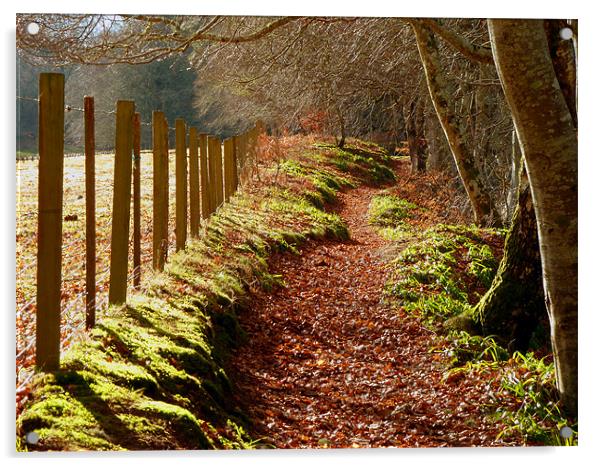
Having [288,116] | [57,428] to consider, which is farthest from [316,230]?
A: [57,428]

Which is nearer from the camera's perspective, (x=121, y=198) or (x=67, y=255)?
(x=121, y=198)

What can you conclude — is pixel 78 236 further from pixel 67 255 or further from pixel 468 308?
pixel 468 308

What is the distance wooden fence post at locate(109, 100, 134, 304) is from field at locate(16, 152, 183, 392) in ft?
0.53

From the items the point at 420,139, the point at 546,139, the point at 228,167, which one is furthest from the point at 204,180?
the point at 420,139

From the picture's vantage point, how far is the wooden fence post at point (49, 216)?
3289 millimetres

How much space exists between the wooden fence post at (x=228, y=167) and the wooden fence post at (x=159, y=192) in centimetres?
364

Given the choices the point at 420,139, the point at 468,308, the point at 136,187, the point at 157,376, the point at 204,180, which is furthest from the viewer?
the point at 420,139

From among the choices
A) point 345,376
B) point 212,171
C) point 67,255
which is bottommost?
point 345,376

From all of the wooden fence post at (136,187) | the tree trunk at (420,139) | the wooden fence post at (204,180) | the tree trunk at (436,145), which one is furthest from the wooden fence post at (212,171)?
the tree trunk at (436,145)

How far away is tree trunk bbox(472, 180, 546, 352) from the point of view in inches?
194

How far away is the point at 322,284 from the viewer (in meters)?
6.72

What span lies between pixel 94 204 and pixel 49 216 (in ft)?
2.12

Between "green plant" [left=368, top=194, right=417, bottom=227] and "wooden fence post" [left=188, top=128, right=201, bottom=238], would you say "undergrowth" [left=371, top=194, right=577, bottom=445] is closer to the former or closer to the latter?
"green plant" [left=368, top=194, right=417, bottom=227]
